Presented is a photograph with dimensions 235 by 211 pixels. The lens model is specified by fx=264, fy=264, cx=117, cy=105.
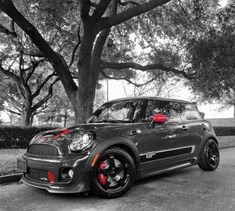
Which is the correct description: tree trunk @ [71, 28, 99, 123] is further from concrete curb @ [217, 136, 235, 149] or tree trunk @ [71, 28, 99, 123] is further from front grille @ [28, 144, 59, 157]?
concrete curb @ [217, 136, 235, 149]

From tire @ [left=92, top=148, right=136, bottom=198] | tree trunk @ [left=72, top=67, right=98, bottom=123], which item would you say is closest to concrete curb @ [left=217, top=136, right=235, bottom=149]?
tree trunk @ [left=72, top=67, right=98, bottom=123]

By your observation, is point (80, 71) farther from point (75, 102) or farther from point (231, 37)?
point (231, 37)

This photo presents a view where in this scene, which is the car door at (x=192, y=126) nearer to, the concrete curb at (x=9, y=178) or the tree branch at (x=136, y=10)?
the concrete curb at (x=9, y=178)

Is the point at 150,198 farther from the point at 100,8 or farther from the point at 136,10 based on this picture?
the point at 100,8

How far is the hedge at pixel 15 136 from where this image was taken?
11.7 metres

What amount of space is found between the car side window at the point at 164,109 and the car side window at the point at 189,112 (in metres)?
0.19

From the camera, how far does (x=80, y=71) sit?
9.55 meters

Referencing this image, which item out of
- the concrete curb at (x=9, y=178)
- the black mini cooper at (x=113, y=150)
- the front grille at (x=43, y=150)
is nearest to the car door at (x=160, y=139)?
the black mini cooper at (x=113, y=150)

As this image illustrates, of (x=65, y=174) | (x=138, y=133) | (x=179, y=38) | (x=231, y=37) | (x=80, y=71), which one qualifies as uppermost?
(x=179, y=38)

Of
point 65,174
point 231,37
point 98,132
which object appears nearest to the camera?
point 65,174

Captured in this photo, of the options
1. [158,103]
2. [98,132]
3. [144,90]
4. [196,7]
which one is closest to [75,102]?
[158,103]

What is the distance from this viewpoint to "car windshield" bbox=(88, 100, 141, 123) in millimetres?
4742

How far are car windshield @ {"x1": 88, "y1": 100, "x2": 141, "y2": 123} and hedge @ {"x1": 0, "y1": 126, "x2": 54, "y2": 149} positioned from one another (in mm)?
7672

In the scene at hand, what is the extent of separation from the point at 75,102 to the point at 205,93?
8794 mm
